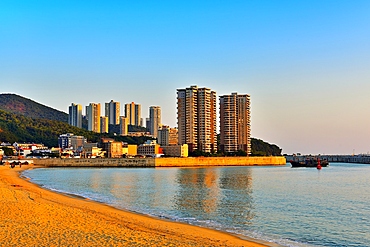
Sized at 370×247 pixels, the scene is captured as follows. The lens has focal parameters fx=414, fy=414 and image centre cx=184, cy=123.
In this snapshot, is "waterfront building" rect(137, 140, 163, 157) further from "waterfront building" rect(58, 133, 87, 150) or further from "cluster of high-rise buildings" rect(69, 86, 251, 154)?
"waterfront building" rect(58, 133, 87, 150)

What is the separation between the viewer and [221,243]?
14109 millimetres

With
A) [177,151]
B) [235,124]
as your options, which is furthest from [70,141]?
[235,124]

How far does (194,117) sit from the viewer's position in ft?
452

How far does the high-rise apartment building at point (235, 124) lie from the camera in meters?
149

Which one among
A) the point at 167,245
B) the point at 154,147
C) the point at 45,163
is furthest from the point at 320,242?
the point at 154,147

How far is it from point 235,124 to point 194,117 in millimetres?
19173

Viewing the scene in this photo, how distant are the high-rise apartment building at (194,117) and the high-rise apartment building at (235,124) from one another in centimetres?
1067

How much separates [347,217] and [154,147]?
130890 millimetres

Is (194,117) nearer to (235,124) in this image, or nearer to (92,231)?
(235,124)

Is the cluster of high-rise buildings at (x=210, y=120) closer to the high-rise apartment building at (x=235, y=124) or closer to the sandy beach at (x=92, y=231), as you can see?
the high-rise apartment building at (x=235, y=124)

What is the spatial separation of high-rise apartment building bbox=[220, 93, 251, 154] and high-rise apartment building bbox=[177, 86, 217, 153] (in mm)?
10668

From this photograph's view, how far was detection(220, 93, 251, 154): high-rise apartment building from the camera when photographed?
149 metres

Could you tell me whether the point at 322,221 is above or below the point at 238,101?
below

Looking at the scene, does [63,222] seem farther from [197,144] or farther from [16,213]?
[197,144]
